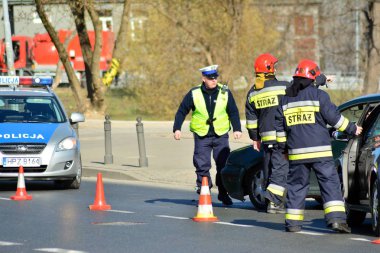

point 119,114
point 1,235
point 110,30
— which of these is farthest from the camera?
point 110,30

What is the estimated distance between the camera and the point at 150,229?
42.9 feet

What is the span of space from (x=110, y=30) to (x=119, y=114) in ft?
86.3

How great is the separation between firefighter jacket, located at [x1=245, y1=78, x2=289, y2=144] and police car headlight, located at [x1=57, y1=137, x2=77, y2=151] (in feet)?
14.3

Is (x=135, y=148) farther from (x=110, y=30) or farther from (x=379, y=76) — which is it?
(x=110, y=30)

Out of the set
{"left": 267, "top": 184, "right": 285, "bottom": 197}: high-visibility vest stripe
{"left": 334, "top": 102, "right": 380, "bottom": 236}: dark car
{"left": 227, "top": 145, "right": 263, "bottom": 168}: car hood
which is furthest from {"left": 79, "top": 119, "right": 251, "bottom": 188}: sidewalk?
{"left": 334, "top": 102, "right": 380, "bottom": 236}: dark car

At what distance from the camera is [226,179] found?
15492 millimetres

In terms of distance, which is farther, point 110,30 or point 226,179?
point 110,30

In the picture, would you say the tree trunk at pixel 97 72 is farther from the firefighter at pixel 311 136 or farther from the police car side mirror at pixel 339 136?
the firefighter at pixel 311 136

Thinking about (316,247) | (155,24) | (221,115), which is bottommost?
(316,247)

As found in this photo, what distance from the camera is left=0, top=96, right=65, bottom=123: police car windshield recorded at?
19.2 m

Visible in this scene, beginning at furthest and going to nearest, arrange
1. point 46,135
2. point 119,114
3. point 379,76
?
point 119,114 < point 379,76 < point 46,135

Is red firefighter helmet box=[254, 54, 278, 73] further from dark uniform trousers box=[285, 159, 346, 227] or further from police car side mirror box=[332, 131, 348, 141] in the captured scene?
dark uniform trousers box=[285, 159, 346, 227]

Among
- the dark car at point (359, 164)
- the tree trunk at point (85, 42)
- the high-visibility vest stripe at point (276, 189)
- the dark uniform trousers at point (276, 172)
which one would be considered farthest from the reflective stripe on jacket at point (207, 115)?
the tree trunk at point (85, 42)

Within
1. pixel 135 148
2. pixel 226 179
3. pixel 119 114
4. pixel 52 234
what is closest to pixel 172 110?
pixel 119 114
